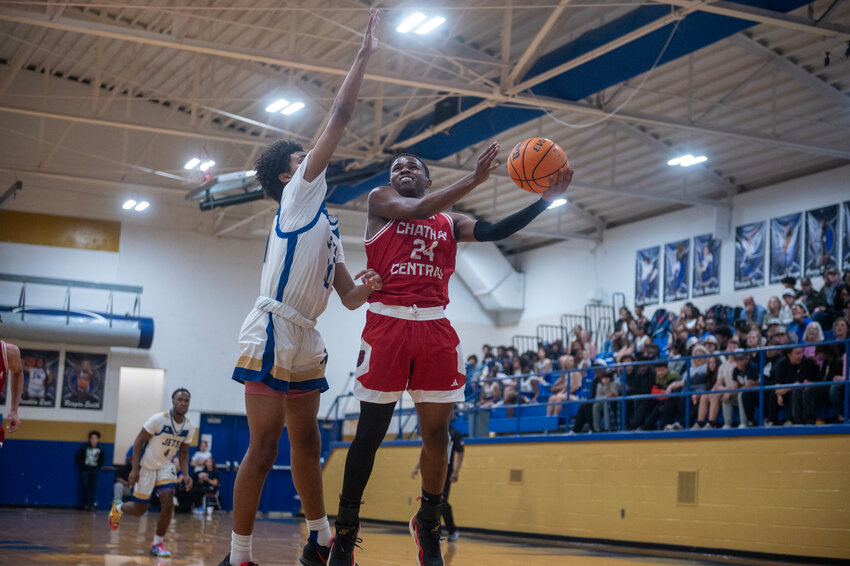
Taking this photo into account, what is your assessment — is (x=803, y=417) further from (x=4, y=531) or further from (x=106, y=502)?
(x=106, y=502)

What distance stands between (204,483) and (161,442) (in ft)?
43.6

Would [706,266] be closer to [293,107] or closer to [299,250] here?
[293,107]

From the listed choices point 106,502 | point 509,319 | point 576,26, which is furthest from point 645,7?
point 106,502

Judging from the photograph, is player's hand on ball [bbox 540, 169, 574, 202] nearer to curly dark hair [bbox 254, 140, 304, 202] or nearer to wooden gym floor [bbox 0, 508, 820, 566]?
curly dark hair [bbox 254, 140, 304, 202]

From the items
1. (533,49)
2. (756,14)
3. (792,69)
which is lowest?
(756,14)

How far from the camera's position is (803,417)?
11.2m

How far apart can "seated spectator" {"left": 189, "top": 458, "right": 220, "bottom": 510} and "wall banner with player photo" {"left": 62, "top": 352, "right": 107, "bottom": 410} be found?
126 inches

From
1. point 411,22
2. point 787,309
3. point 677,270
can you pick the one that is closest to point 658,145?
point 677,270

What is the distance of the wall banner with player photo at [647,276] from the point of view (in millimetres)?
22516

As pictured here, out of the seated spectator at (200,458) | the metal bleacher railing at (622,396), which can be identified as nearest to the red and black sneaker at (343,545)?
the metal bleacher railing at (622,396)

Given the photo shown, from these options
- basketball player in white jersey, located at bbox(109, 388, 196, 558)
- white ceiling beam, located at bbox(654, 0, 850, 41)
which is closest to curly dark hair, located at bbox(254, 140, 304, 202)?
basketball player in white jersey, located at bbox(109, 388, 196, 558)

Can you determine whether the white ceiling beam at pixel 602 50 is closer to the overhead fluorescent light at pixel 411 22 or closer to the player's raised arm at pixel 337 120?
the overhead fluorescent light at pixel 411 22

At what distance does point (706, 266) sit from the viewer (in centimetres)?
2111

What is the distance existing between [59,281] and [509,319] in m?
12.6
